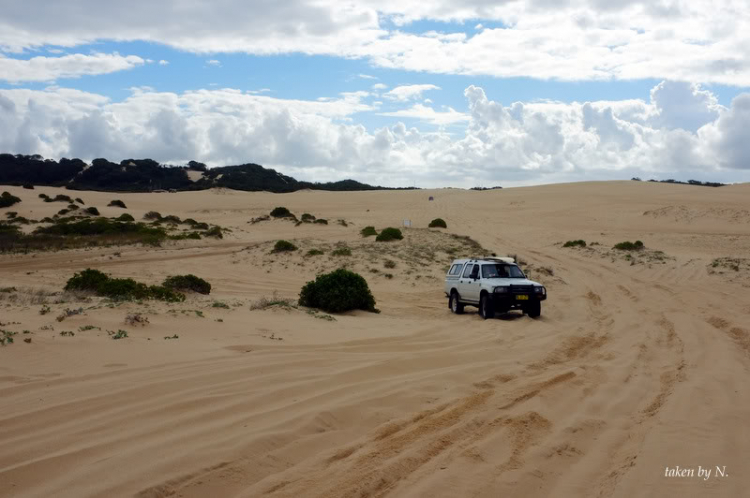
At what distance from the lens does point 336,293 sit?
15.8 m

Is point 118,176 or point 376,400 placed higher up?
point 118,176

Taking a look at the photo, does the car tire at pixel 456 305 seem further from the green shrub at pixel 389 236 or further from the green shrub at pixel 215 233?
the green shrub at pixel 215 233

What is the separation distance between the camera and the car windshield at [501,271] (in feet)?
56.9

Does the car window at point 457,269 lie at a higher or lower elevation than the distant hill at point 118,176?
lower

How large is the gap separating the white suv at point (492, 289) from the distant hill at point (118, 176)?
88062mm

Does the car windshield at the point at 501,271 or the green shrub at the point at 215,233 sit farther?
the green shrub at the point at 215,233

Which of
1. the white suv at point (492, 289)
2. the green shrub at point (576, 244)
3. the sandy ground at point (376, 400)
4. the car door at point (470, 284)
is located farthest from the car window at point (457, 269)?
Answer: the green shrub at point (576, 244)

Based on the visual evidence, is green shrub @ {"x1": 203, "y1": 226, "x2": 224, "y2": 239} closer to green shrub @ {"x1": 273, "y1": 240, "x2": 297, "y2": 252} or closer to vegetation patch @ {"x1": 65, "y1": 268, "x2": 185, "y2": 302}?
green shrub @ {"x1": 273, "y1": 240, "x2": 297, "y2": 252}

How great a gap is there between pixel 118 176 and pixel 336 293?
10579cm

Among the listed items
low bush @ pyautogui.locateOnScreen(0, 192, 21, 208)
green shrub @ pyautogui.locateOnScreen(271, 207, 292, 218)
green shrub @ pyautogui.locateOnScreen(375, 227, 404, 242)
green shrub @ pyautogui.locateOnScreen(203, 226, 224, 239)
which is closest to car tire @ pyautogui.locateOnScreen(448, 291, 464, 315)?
green shrub @ pyautogui.locateOnScreen(375, 227, 404, 242)

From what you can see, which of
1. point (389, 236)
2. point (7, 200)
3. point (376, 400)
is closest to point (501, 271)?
point (376, 400)

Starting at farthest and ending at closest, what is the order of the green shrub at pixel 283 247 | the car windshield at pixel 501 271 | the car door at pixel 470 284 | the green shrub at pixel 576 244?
the green shrub at pixel 576 244 < the green shrub at pixel 283 247 < the car windshield at pixel 501 271 < the car door at pixel 470 284

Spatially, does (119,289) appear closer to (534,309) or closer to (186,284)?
(186,284)

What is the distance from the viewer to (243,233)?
Result: 45.5 meters
